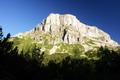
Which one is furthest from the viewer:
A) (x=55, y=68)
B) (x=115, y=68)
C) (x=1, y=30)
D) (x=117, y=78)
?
(x=115, y=68)

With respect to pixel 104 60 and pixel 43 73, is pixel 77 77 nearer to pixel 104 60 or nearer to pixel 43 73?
pixel 43 73

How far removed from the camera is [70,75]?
61.0m

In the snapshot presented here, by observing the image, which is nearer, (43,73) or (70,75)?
(43,73)

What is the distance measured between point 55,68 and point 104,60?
22.0 m

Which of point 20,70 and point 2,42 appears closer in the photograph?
point 20,70

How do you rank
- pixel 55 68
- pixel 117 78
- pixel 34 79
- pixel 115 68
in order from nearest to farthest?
pixel 34 79
pixel 117 78
pixel 55 68
pixel 115 68

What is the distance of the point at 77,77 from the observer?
5997cm

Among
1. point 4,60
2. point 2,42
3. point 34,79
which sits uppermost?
point 2,42

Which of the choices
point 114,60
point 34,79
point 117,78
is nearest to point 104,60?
point 114,60

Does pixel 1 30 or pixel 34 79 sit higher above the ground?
pixel 1 30

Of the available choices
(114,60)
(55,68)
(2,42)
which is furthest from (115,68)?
(2,42)

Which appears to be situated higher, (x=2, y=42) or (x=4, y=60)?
(x=2, y=42)

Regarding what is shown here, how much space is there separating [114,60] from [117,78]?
2634cm

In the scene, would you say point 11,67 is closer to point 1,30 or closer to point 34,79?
point 34,79
